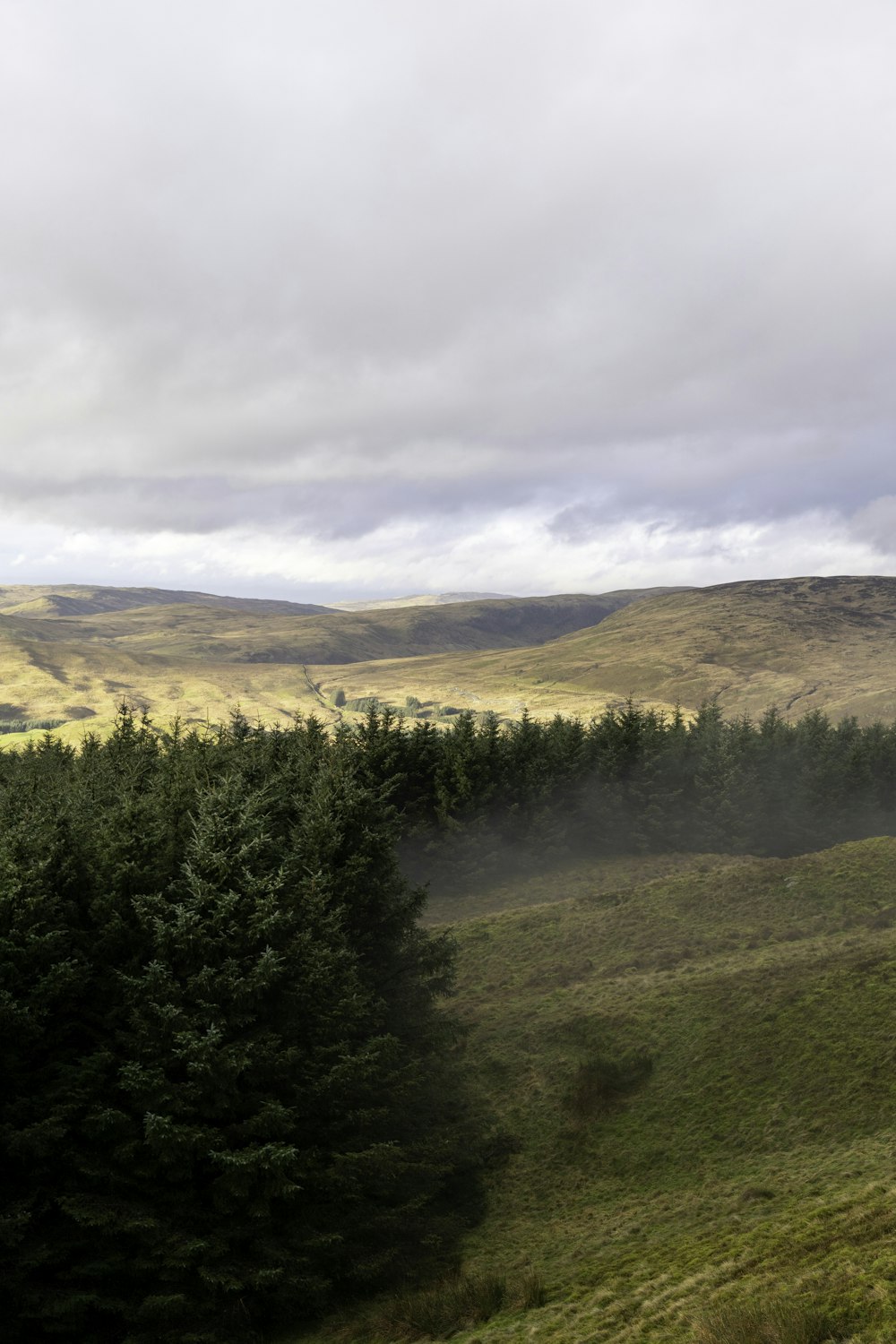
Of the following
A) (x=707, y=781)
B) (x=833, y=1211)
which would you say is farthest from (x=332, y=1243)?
(x=707, y=781)

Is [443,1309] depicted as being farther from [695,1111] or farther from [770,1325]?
[695,1111]

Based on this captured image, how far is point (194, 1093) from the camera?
58.4ft

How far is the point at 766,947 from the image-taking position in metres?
37.7

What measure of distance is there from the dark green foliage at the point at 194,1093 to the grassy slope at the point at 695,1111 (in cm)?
266

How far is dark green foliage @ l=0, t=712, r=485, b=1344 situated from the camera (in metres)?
16.8

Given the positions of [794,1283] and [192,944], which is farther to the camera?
[192,944]

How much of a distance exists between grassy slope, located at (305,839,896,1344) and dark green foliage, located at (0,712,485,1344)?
2.66 meters

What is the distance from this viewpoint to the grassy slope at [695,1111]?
48.1 ft

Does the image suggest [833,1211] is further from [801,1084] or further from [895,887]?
[895,887]

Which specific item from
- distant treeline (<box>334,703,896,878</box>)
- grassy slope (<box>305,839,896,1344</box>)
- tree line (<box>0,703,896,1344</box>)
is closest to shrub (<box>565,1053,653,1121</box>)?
grassy slope (<box>305,839,896,1344</box>)

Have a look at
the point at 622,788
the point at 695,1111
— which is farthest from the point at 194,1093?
the point at 622,788

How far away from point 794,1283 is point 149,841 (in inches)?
741

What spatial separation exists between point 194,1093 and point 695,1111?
669 inches

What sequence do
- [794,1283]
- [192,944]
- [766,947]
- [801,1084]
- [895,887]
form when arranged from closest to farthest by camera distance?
[794,1283], [192,944], [801,1084], [766,947], [895,887]
